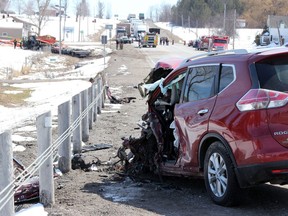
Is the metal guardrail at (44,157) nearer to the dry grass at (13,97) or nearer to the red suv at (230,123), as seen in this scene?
the red suv at (230,123)

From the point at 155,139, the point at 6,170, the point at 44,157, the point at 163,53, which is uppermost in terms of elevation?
the point at 6,170

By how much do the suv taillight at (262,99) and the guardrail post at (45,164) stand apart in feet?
7.62

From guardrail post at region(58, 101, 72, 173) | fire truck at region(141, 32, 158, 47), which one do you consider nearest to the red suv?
guardrail post at region(58, 101, 72, 173)

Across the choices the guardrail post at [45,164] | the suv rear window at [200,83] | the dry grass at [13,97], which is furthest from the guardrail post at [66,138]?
the dry grass at [13,97]

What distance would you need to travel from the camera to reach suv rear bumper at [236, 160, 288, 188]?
591 cm

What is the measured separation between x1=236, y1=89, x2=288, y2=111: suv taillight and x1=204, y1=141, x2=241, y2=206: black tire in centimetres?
65

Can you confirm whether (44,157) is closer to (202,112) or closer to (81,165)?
(202,112)

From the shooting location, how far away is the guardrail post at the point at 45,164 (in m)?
6.75

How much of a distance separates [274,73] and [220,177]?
1.35 meters

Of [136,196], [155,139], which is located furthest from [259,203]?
[155,139]

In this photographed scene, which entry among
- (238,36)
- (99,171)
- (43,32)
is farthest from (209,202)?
(43,32)

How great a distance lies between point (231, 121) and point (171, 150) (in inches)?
84.7

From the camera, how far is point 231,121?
20.5 feet

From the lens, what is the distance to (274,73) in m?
6.18
